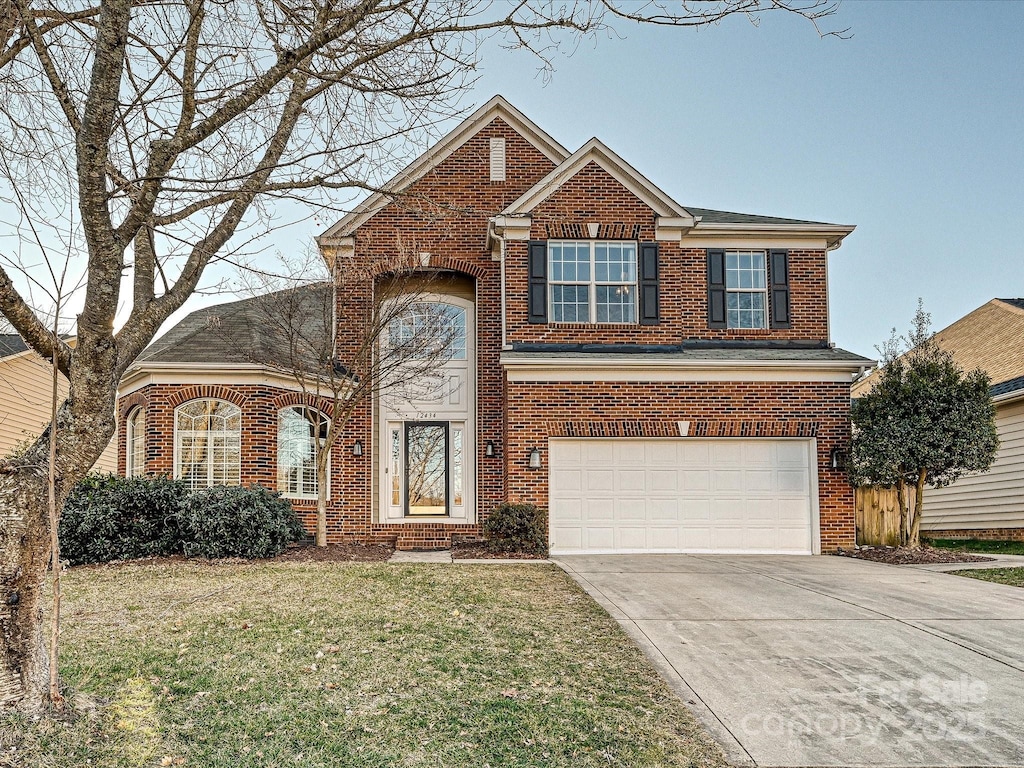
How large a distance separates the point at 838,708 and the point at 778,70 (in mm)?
9802

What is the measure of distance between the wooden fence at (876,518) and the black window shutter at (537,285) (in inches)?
315

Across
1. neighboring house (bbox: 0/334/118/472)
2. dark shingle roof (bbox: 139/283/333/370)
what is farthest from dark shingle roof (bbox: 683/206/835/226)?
neighboring house (bbox: 0/334/118/472)

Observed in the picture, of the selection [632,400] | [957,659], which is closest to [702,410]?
[632,400]

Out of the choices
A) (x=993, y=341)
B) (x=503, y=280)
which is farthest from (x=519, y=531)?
(x=993, y=341)

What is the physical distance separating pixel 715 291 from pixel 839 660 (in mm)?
9629

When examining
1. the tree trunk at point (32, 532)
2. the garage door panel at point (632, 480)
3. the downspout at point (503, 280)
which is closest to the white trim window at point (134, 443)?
the downspout at point (503, 280)

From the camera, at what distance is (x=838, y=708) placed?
5461 mm

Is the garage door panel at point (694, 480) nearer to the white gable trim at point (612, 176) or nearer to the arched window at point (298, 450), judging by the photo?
the white gable trim at point (612, 176)

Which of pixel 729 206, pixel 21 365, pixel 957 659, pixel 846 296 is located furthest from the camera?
pixel 846 296

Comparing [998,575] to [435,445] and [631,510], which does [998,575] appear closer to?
[631,510]

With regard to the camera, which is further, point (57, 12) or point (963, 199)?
point (963, 199)

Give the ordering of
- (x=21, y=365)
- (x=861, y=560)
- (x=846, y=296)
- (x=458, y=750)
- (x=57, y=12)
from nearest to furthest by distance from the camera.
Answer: (x=458, y=750) < (x=57, y=12) < (x=861, y=560) < (x=21, y=365) < (x=846, y=296)

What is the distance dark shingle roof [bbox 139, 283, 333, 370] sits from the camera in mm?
14180

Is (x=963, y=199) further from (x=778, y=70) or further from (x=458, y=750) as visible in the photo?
(x=458, y=750)
